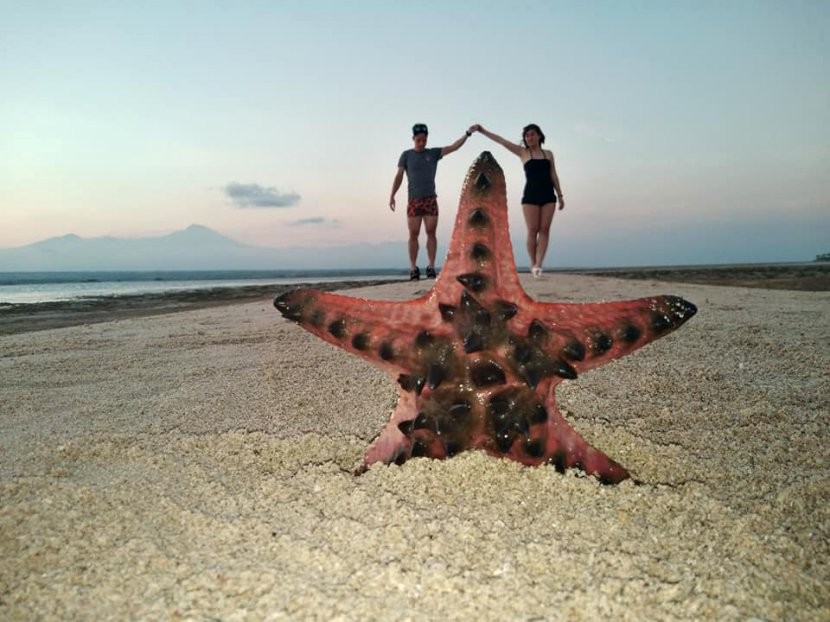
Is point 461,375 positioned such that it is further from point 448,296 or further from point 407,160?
point 407,160

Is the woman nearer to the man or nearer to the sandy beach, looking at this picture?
the man

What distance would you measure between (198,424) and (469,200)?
187 centimetres

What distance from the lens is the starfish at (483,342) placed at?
186 cm

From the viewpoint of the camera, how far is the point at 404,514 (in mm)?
1633

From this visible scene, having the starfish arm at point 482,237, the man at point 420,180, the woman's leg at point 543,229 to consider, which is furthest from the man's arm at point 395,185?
the starfish arm at point 482,237

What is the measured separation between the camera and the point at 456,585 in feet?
4.33

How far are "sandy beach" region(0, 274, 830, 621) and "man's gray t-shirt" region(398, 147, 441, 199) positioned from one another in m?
6.09

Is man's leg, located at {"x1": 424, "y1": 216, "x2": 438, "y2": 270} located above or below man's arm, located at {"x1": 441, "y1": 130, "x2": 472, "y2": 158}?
below

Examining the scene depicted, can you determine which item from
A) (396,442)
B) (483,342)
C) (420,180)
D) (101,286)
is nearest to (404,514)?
(396,442)

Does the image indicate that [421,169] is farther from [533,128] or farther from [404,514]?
[404,514]

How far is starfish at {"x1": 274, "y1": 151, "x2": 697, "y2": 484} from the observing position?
73.2 inches

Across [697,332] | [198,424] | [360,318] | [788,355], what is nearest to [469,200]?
[360,318]

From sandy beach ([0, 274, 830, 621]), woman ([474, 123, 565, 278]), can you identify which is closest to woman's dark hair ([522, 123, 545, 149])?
woman ([474, 123, 565, 278])

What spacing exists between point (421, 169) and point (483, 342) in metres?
7.26
